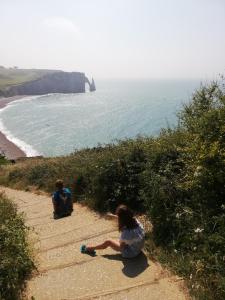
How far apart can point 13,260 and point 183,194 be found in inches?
136

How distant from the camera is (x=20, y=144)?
239 ft

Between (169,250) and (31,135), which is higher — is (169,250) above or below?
above

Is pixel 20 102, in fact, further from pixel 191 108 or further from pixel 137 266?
pixel 137 266

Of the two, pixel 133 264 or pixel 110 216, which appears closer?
pixel 133 264

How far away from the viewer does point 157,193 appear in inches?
317

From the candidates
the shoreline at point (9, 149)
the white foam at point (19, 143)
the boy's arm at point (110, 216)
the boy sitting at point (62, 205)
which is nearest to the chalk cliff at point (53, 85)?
the white foam at point (19, 143)

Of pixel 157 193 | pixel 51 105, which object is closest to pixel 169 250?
→ pixel 157 193

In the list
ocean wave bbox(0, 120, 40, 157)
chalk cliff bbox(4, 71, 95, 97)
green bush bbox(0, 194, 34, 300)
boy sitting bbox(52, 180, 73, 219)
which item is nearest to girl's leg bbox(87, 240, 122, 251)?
green bush bbox(0, 194, 34, 300)

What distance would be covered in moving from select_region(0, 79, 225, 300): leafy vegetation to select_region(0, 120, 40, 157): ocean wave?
52.5m

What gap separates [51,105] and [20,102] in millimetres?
11176

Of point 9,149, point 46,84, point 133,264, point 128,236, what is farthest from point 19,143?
→ point 46,84

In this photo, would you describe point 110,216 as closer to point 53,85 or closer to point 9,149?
point 9,149

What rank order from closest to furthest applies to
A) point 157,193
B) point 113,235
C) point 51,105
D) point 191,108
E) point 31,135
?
point 157,193 < point 113,235 < point 191,108 < point 31,135 < point 51,105

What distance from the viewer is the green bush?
6.01 m
